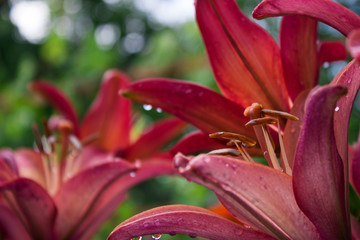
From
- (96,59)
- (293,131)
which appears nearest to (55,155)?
(293,131)

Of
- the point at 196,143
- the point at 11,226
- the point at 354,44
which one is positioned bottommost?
the point at 11,226

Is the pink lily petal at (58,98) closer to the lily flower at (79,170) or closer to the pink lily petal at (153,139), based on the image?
the lily flower at (79,170)

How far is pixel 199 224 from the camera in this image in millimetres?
346

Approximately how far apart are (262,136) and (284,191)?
3.2 inches

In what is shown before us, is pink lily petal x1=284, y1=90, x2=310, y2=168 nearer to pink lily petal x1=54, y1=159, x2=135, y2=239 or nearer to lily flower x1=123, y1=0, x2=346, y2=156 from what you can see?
lily flower x1=123, y1=0, x2=346, y2=156

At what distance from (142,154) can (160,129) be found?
0.05m

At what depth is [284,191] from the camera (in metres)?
0.33

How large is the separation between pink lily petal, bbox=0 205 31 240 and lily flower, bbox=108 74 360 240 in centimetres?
25

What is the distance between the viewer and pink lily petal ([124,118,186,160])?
69cm

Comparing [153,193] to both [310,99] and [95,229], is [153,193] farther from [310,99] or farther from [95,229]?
[310,99]

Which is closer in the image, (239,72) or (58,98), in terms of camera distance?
(239,72)

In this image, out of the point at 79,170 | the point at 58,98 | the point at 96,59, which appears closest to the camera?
the point at 79,170

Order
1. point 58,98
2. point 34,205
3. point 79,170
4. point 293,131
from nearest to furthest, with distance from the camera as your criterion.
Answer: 1. point 293,131
2. point 34,205
3. point 79,170
4. point 58,98

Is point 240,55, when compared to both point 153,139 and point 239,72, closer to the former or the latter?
point 239,72
